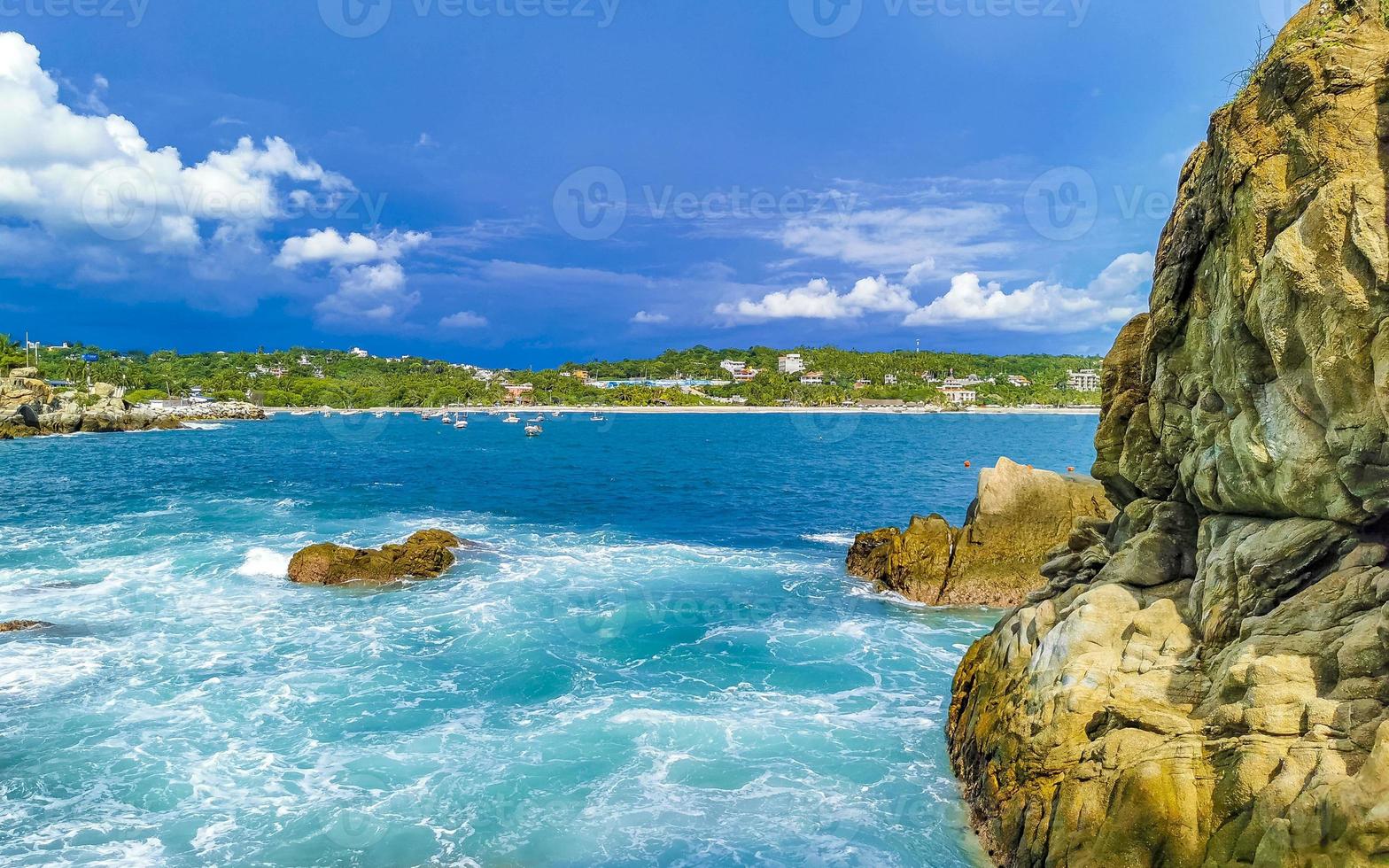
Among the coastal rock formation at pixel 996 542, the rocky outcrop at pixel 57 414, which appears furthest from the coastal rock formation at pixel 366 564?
the rocky outcrop at pixel 57 414

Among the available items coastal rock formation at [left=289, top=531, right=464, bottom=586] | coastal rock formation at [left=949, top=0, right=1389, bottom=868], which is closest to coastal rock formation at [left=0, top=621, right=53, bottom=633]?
coastal rock formation at [left=289, top=531, right=464, bottom=586]

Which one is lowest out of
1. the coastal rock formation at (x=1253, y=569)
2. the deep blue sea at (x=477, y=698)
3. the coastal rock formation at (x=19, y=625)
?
the deep blue sea at (x=477, y=698)

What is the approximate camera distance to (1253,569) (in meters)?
9.87

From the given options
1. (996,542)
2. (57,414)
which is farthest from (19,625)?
(57,414)

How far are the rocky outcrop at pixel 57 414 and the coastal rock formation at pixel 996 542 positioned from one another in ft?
372

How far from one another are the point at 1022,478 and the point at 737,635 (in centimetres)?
1117

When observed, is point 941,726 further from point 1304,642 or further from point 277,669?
point 277,669

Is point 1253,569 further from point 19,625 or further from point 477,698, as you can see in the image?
point 19,625

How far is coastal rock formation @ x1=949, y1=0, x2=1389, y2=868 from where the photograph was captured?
7.99m

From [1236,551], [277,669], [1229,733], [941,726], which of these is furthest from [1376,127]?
[277,669]

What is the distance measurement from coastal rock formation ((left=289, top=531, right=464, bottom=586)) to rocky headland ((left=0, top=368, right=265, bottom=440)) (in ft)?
315

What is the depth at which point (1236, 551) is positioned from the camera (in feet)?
33.8

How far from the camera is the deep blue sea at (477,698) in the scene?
39.4ft

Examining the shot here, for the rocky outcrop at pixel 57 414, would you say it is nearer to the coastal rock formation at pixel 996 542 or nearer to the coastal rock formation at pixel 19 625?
the coastal rock formation at pixel 19 625
